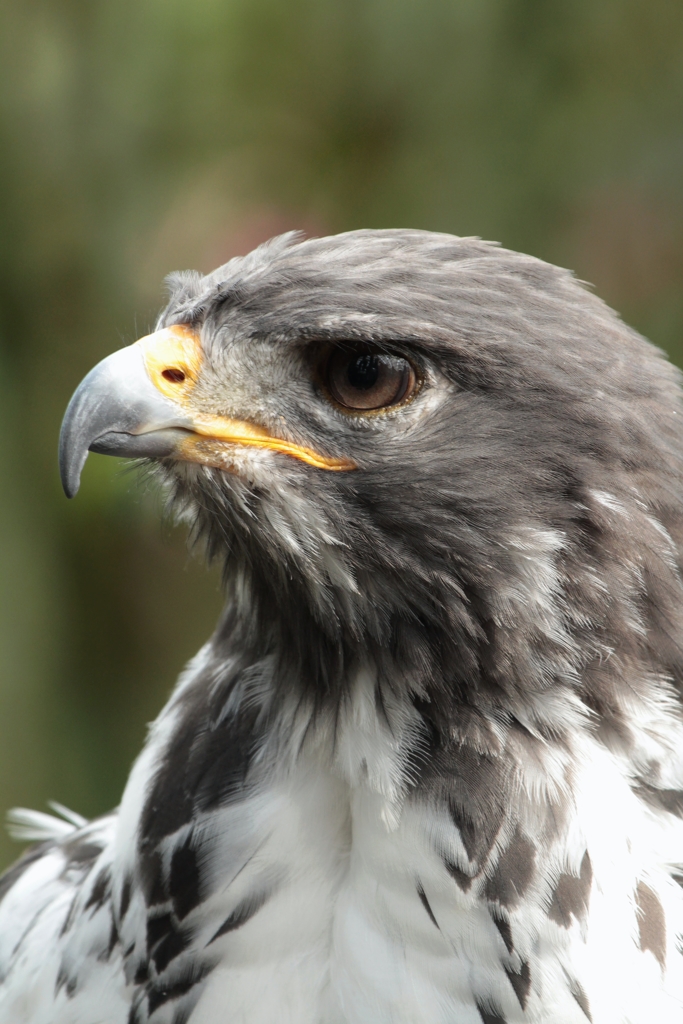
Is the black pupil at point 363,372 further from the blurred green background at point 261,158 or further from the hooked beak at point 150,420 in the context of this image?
the blurred green background at point 261,158

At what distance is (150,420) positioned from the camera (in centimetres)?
188

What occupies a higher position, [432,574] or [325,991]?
[432,574]

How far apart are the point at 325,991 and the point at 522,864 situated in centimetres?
41

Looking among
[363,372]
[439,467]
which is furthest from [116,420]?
[439,467]

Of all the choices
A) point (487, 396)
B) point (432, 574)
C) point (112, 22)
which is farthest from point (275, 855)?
point (112, 22)

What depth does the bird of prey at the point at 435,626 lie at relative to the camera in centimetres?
188

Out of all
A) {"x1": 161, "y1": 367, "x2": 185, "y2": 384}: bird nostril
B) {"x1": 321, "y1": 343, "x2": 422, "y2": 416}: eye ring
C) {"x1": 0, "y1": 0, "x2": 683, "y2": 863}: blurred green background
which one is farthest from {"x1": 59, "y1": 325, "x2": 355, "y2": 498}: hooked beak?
{"x1": 0, "y1": 0, "x2": 683, "y2": 863}: blurred green background

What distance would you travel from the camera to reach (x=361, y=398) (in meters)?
1.90

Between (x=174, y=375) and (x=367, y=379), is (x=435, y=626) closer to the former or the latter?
(x=367, y=379)

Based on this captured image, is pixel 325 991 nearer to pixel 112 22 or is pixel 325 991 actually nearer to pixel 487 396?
pixel 487 396

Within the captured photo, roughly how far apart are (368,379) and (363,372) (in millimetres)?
14

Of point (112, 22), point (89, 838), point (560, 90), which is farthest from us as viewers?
point (560, 90)

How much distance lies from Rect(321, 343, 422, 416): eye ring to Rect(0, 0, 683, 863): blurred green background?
2.23 m

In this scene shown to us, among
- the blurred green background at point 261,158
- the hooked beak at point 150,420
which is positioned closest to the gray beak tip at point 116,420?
the hooked beak at point 150,420
